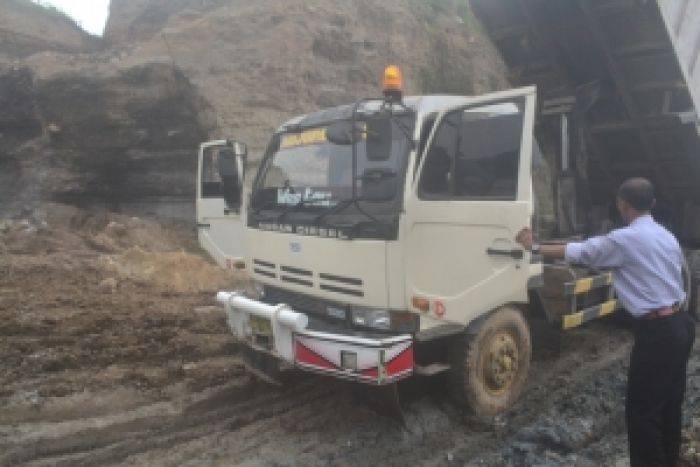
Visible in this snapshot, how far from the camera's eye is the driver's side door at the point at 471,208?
3342mm

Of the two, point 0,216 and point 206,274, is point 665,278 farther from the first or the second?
point 0,216

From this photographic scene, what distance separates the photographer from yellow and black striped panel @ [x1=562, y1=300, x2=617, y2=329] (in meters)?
4.14

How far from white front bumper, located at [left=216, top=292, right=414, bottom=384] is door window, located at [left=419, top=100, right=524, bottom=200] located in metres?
1.00

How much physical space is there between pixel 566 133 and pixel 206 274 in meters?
5.24

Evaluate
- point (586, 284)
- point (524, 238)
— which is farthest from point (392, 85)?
point (586, 284)

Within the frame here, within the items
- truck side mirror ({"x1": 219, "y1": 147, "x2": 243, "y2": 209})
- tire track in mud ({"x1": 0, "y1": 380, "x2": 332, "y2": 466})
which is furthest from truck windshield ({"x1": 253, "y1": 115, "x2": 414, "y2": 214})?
tire track in mud ({"x1": 0, "y1": 380, "x2": 332, "y2": 466})

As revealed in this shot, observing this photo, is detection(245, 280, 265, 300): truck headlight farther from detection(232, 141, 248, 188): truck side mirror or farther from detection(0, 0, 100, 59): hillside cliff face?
detection(0, 0, 100, 59): hillside cliff face

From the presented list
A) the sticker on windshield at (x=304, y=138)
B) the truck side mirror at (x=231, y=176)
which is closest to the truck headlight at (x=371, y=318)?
the sticker on windshield at (x=304, y=138)

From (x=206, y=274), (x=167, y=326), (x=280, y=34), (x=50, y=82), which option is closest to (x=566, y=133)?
(x=167, y=326)

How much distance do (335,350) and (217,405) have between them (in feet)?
4.54

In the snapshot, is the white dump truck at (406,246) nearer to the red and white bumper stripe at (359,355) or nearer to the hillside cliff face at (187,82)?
the red and white bumper stripe at (359,355)

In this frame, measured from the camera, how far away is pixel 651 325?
272 centimetres

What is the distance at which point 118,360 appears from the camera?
4.86 m

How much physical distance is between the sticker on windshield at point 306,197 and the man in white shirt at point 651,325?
1.72m
